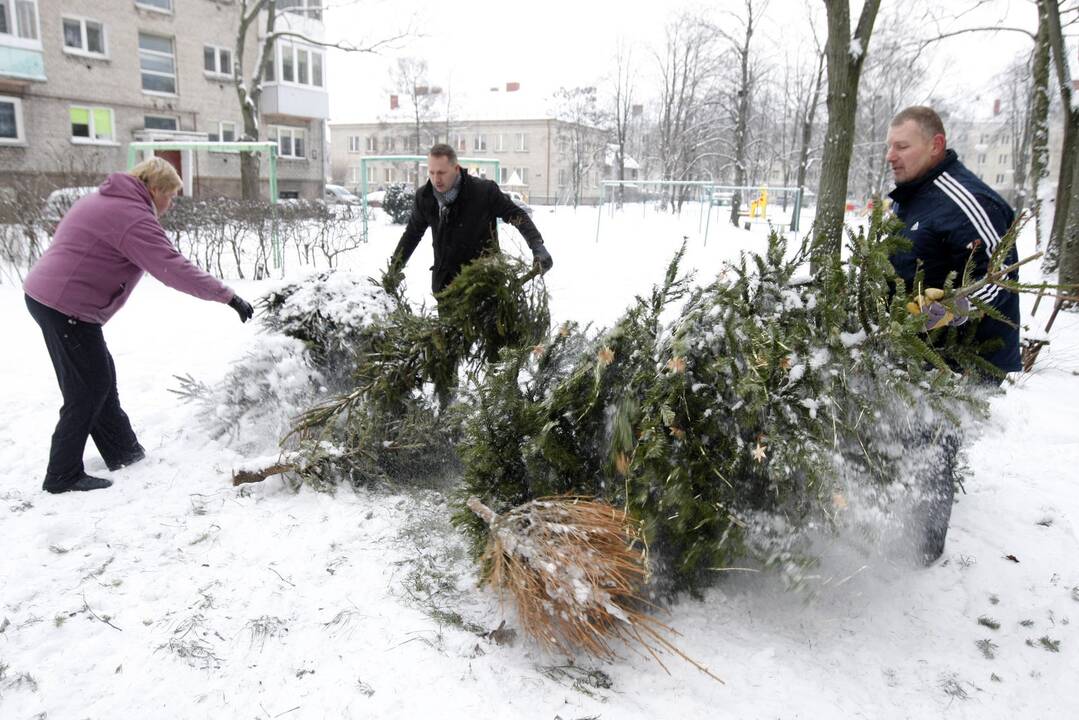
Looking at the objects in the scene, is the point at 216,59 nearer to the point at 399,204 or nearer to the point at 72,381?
the point at 399,204

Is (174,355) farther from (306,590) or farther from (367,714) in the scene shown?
(367,714)

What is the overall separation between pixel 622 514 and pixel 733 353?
682mm

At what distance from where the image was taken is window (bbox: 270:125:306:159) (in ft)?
110

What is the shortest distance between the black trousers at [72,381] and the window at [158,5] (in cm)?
2909

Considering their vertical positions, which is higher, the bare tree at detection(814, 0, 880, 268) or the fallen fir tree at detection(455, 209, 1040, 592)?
the bare tree at detection(814, 0, 880, 268)

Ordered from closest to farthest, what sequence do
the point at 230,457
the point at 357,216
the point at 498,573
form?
the point at 498,573, the point at 230,457, the point at 357,216

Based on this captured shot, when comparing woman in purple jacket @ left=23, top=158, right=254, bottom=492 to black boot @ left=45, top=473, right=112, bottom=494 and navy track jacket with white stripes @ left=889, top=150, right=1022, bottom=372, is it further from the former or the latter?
navy track jacket with white stripes @ left=889, top=150, right=1022, bottom=372

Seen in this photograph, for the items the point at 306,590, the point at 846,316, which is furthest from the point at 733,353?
the point at 306,590

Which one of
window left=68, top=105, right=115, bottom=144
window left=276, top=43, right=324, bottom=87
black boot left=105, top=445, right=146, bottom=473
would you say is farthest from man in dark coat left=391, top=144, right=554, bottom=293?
window left=276, top=43, right=324, bottom=87

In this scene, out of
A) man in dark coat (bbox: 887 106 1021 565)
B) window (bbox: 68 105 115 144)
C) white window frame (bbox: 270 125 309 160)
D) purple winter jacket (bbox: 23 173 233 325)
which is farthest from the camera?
white window frame (bbox: 270 125 309 160)

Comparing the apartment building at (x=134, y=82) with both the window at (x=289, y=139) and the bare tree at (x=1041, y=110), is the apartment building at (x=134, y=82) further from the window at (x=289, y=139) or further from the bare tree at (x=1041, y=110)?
the bare tree at (x=1041, y=110)

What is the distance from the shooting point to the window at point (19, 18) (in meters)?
21.9

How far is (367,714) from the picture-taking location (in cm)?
196

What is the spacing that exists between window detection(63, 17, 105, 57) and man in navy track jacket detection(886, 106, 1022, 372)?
2955 cm
